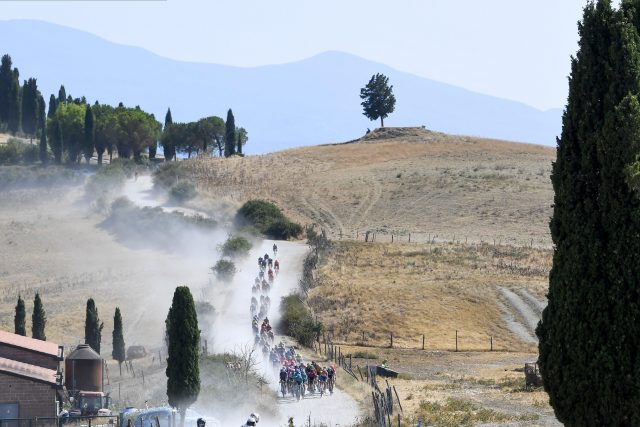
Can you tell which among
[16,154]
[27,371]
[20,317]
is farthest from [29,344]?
[16,154]

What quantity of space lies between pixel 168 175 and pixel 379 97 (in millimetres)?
53695

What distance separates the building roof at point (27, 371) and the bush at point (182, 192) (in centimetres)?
7293

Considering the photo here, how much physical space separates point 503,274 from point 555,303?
59096 mm

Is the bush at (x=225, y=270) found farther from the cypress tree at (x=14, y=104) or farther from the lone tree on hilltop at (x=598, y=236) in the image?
the cypress tree at (x=14, y=104)

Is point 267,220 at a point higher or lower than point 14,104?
lower

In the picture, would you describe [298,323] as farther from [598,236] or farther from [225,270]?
[598,236]

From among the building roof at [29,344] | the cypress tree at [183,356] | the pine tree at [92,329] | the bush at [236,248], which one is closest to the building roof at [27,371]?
the building roof at [29,344]

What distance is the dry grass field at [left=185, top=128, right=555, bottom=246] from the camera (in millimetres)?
102325

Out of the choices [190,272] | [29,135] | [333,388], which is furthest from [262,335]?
[29,135]

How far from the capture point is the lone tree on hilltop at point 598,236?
16.8m

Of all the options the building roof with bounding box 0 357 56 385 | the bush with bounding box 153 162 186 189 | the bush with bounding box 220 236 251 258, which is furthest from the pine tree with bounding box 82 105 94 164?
the building roof with bounding box 0 357 56 385

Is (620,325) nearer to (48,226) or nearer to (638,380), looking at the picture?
(638,380)

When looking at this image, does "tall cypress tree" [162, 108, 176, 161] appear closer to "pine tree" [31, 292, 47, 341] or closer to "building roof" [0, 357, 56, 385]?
"pine tree" [31, 292, 47, 341]

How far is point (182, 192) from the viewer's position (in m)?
110
